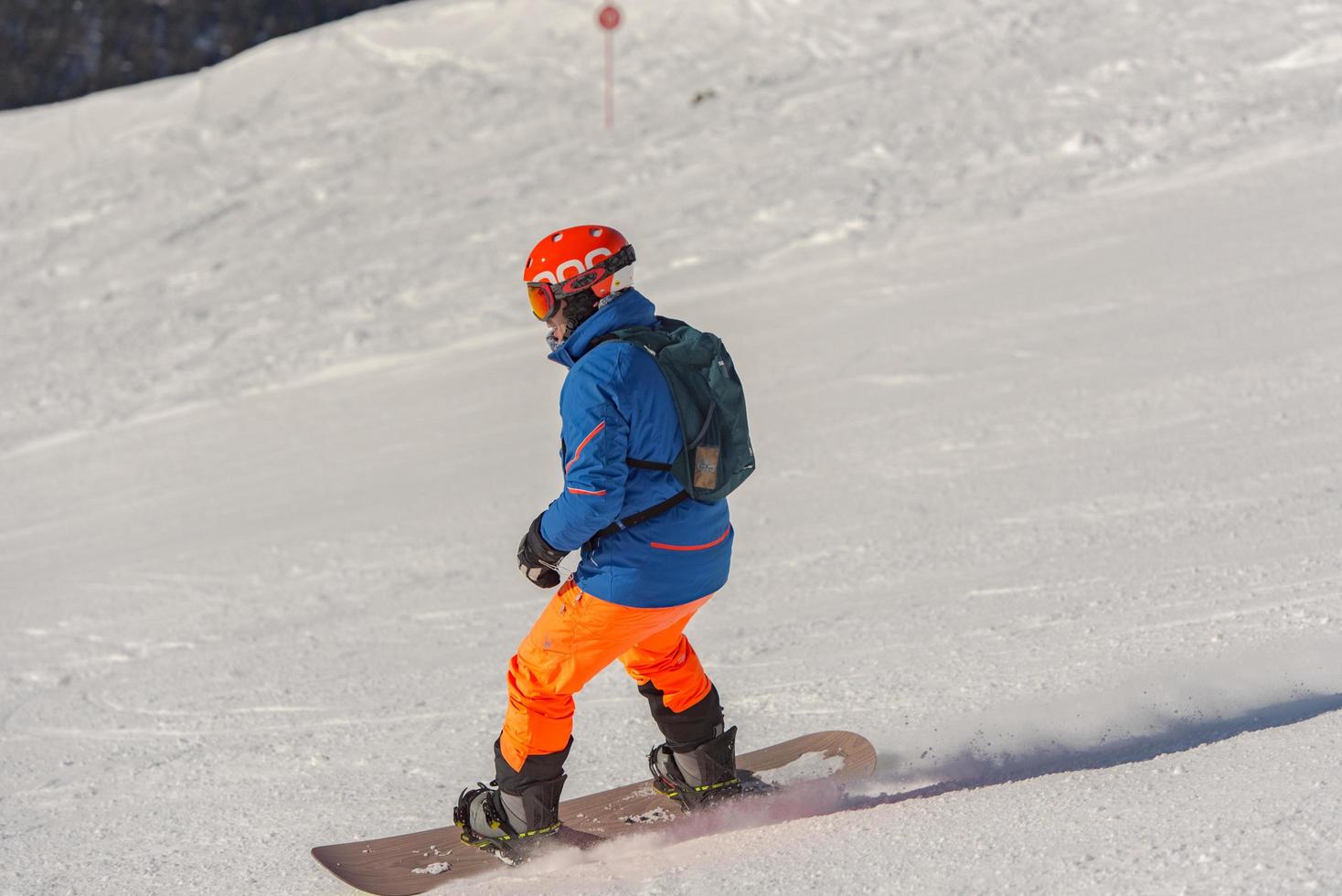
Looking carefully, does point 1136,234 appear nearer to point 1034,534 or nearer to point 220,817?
point 1034,534

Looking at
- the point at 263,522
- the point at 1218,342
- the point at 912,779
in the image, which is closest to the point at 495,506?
the point at 263,522

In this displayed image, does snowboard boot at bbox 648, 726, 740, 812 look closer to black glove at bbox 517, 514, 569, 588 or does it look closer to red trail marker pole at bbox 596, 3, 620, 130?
black glove at bbox 517, 514, 569, 588

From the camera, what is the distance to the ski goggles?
3.15m

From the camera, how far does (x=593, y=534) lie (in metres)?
3.11

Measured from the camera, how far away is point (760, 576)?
5.81 m

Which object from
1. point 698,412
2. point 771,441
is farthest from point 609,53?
point 698,412

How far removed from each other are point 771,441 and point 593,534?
14.4 feet

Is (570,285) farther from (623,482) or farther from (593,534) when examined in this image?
(593,534)

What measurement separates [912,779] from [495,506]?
12.5 ft

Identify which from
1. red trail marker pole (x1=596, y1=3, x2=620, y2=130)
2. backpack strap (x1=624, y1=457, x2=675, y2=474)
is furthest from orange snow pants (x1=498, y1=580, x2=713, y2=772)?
red trail marker pole (x1=596, y1=3, x2=620, y2=130)

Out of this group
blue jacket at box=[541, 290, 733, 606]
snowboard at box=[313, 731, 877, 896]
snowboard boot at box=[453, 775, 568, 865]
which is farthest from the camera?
snowboard at box=[313, 731, 877, 896]

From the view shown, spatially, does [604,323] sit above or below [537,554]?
above

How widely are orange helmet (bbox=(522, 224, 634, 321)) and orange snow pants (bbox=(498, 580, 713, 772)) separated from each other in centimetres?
75

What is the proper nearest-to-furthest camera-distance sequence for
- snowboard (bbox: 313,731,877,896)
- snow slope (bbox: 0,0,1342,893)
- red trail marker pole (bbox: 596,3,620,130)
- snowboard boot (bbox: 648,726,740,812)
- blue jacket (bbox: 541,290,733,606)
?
blue jacket (bbox: 541,290,733,606) → snowboard (bbox: 313,731,877,896) → snowboard boot (bbox: 648,726,740,812) → snow slope (bbox: 0,0,1342,893) → red trail marker pole (bbox: 596,3,620,130)
